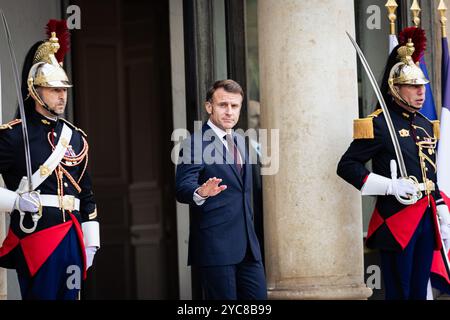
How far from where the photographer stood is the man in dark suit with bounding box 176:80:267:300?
945cm

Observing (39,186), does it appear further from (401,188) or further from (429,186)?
(429,186)

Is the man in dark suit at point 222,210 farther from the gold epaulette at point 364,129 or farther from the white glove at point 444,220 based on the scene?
the white glove at point 444,220

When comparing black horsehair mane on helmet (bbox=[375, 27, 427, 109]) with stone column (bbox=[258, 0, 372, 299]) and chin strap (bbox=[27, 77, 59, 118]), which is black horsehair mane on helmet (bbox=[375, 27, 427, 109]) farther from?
chin strap (bbox=[27, 77, 59, 118])

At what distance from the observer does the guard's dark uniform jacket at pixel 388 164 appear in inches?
396

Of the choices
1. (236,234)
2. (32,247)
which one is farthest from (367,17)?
(32,247)

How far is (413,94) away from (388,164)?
50 cm

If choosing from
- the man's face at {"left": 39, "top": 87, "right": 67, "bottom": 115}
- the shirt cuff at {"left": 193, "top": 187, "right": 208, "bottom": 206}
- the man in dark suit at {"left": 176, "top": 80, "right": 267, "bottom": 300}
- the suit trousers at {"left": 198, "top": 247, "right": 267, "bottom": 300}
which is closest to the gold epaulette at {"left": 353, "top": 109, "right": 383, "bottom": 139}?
the man in dark suit at {"left": 176, "top": 80, "right": 267, "bottom": 300}

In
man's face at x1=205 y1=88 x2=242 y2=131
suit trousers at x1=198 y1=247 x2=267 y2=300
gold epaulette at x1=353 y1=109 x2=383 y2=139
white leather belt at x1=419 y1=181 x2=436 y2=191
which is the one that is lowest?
suit trousers at x1=198 y1=247 x2=267 y2=300

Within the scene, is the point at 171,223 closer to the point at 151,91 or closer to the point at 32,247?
the point at 151,91

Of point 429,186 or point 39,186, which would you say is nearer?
point 39,186

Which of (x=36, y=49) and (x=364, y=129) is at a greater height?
(x=36, y=49)

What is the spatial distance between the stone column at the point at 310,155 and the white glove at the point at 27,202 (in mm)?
2199

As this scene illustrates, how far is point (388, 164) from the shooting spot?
10148mm

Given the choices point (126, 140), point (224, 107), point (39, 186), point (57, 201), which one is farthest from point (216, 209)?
point (126, 140)
